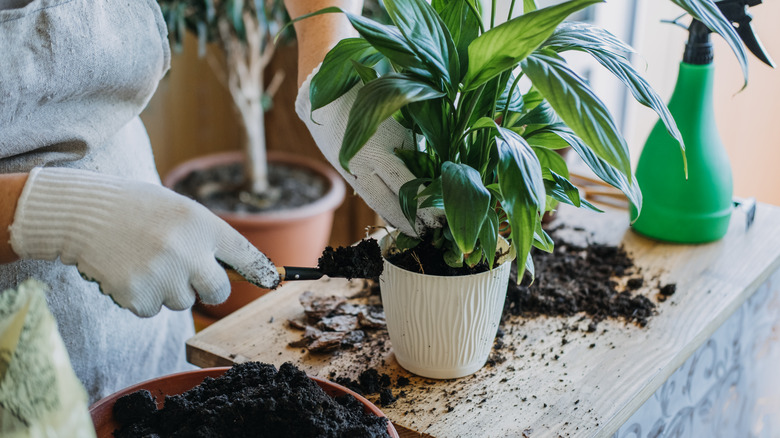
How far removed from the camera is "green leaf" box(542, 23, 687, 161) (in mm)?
802

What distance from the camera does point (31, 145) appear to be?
92 cm

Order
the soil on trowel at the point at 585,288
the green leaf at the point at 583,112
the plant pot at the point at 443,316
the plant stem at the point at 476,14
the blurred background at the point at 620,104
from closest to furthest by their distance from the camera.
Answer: the green leaf at the point at 583,112, the plant stem at the point at 476,14, the plant pot at the point at 443,316, the soil on trowel at the point at 585,288, the blurred background at the point at 620,104

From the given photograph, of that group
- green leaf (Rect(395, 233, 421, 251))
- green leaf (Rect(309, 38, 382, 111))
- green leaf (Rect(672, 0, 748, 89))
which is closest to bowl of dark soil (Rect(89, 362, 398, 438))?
green leaf (Rect(395, 233, 421, 251))

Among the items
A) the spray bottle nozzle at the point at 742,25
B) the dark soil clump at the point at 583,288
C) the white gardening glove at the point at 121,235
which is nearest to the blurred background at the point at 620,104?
the spray bottle nozzle at the point at 742,25

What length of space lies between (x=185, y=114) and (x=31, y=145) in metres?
1.88

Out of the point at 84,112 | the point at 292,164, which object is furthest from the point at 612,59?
the point at 292,164

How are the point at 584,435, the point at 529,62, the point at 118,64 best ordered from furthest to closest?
the point at 118,64, the point at 584,435, the point at 529,62

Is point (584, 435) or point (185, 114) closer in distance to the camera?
point (584, 435)

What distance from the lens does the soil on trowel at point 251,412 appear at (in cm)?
77

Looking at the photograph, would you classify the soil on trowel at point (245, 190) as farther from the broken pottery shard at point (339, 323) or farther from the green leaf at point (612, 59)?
Result: the green leaf at point (612, 59)

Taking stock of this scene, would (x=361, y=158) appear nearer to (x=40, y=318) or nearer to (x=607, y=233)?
(x=40, y=318)

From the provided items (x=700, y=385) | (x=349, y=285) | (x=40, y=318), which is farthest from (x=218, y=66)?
(x=40, y=318)

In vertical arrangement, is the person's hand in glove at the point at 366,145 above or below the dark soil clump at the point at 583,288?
above

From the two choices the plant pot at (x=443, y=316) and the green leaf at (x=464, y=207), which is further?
the plant pot at (x=443, y=316)
